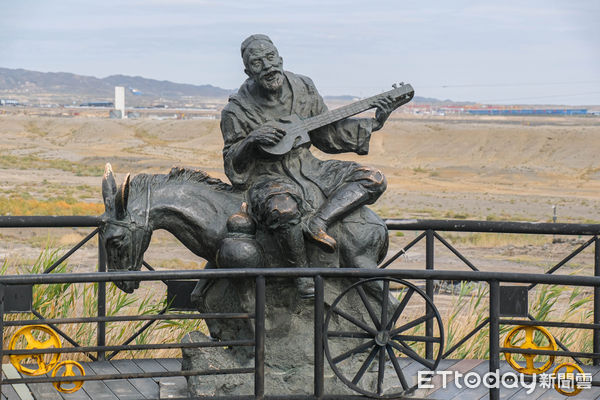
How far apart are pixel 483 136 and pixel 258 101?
63.2 m

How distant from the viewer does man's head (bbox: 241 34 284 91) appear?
230 inches

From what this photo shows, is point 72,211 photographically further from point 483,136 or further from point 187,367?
point 483,136

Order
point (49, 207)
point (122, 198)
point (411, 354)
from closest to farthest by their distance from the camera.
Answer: point (411, 354) → point (122, 198) → point (49, 207)

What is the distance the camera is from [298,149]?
5996mm

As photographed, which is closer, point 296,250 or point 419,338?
point 419,338

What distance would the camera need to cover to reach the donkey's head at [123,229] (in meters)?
5.57

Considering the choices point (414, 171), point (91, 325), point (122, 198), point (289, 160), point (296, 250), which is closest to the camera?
point (122, 198)

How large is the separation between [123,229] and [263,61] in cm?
128

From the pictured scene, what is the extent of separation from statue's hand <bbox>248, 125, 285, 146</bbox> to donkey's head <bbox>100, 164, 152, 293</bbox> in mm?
709

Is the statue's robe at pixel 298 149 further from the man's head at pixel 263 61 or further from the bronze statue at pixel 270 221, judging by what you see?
the man's head at pixel 263 61

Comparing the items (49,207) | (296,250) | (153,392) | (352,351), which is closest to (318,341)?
(352,351)

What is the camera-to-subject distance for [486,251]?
23969 millimetres

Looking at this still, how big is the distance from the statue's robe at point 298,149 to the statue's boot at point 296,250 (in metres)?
0.20

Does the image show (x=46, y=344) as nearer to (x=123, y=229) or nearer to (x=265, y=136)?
(x=123, y=229)
